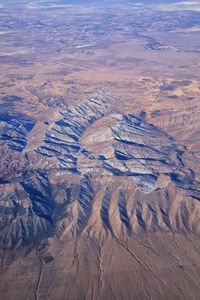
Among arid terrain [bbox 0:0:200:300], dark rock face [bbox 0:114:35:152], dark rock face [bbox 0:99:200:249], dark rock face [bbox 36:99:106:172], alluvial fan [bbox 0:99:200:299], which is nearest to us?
alluvial fan [bbox 0:99:200:299]

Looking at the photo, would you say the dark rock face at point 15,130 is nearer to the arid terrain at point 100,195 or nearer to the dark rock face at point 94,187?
the arid terrain at point 100,195

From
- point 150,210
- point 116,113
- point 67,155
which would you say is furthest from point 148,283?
point 116,113

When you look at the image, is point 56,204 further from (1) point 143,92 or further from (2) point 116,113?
(1) point 143,92

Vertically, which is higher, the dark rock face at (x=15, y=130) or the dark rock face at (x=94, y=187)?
the dark rock face at (x=15, y=130)

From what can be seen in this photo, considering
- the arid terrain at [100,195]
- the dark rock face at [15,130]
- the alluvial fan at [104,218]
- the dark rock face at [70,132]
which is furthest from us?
the dark rock face at [15,130]

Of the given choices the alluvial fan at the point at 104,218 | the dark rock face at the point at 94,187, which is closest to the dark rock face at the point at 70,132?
the dark rock face at the point at 94,187

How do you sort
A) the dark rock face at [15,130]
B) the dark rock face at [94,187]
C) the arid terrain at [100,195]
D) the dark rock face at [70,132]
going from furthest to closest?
1. the dark rock face at [15,130]
2. the dark rock face at [70,132]
3. the dark rock face at [94,187]
4. the arid terrain at [100,195]

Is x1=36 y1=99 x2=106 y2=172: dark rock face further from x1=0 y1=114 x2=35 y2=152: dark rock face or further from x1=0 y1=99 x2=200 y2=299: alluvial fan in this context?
x1=0 y1=114 x2=35 y2=152: dark rock face

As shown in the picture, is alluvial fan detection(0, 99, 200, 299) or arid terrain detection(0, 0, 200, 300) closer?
alluvial fan detection(0, 99, 200, 299)

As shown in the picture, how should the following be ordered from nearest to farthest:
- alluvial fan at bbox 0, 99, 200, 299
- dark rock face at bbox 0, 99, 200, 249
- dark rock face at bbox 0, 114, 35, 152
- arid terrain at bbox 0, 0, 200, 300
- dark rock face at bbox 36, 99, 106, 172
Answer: alluvial fan at bbox 0, 99, 200, 299 → arid terrain at bbox 0, 0, 200, 300 → dark rock face at bbox 0, 99, 200, 249 → dark rock face at bbox 36, 99, 106, 172 → dark rock face at bbox 0, 114, 35, 152

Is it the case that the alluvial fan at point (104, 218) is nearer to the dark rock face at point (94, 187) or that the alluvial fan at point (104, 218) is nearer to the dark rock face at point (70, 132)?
the dark rock face at point (94, 187)

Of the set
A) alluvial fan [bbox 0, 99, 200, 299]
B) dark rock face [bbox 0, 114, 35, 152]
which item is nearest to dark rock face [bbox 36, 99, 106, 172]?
alluvial fan [bbox 0, 99, 200, 299]

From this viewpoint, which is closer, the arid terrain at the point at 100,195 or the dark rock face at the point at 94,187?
the arid terrain at the point at 100,195
